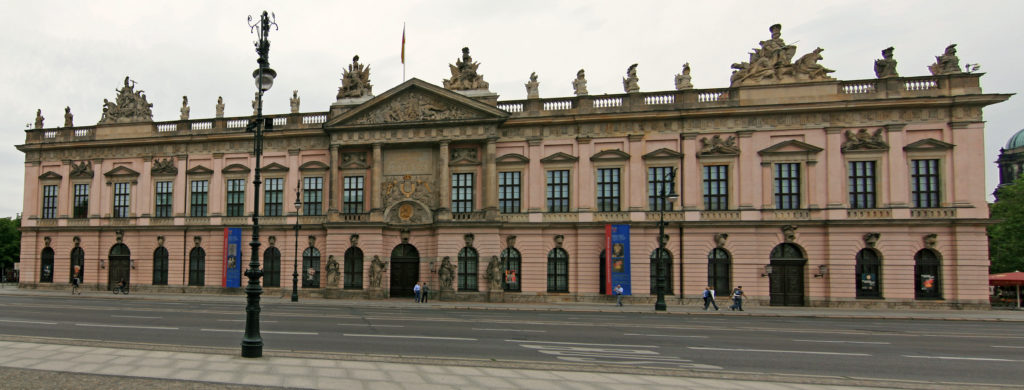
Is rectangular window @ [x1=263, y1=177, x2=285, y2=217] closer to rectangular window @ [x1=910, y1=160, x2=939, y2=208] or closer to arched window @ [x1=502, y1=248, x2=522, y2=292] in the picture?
arched window @ [x1=502, y1=248, x2=522, y2=292]

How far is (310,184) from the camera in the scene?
4459cm

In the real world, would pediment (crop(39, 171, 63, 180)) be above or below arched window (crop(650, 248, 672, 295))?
above

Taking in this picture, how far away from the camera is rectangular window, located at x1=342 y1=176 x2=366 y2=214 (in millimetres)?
43625

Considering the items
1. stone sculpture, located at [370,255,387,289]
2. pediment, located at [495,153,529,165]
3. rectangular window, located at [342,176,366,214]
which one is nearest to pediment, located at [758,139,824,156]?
pediment, located at [495,153,529,165]

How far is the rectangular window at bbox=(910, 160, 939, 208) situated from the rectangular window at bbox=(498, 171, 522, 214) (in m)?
24.3

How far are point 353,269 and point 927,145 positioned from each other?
A: 123ft

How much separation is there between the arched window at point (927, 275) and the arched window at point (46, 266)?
62781mm

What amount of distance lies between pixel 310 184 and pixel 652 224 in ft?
80.6

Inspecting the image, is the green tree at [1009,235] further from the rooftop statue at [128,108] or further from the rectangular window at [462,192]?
the rooftop statue at [128,108]

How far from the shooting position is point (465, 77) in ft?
141

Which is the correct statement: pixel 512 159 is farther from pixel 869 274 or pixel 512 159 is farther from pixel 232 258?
pixel 869 274

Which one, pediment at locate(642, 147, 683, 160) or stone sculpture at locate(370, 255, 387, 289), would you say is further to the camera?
stone sculpture at locate(370, 255, 387, 289)

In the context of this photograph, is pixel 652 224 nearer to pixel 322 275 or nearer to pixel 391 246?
pixel 391 246

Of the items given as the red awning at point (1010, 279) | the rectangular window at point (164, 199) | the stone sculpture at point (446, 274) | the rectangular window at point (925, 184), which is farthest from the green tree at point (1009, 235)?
the rectangular window at point (164, 199)
